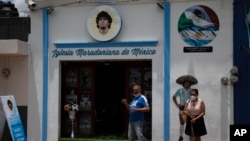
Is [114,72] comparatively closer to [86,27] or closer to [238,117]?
[86,27]

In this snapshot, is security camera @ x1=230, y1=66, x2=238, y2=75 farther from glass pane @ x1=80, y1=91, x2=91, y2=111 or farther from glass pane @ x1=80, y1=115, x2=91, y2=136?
glass pane @ x1=80, y1=115, x2=91, y2=136

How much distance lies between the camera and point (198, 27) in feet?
44.9

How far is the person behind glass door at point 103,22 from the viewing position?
1434 centimetres

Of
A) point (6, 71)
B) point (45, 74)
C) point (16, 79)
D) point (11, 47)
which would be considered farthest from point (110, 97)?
point (11, 47)

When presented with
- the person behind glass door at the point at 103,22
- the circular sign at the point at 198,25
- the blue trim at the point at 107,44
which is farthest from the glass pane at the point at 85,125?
the circular sign at the point at 198,25

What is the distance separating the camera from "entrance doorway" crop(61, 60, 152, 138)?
14.6 m

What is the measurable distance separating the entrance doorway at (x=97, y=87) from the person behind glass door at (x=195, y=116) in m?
2.07

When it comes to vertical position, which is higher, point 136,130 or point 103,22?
point 103,22

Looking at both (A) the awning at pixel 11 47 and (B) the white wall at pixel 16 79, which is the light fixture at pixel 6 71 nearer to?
(B) the white wall at pixel 16 79

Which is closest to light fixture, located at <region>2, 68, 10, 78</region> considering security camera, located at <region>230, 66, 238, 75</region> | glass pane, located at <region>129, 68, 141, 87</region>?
glass pane, located at <region>129, 68, 141, 87</region>

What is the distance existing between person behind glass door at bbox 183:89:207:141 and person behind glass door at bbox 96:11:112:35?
11.3ft

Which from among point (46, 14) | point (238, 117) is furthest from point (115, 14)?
point (238, 117)

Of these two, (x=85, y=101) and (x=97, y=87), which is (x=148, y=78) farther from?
(x=85, y=101)

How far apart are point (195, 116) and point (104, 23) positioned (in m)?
4.14
